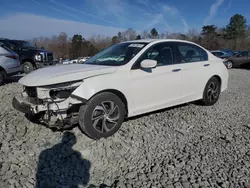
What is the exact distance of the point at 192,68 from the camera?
4.60m

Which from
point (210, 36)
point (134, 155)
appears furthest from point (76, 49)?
point (134, 155)

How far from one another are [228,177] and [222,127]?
64.6 inches

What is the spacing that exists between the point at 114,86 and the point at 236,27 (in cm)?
5089

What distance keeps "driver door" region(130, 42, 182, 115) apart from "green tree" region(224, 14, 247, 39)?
4789 cm

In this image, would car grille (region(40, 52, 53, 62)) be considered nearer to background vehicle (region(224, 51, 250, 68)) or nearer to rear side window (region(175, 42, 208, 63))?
rear side window (region(175, 42, 208, 63))

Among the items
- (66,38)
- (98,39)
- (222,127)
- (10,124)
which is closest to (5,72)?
(10,124)

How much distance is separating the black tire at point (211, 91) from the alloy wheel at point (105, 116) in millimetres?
2552

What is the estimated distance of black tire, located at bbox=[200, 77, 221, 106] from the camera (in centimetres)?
505

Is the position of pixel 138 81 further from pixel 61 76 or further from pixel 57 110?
pixel 57 110

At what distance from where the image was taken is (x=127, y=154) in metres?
3.17

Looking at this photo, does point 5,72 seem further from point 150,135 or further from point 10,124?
point 150,135

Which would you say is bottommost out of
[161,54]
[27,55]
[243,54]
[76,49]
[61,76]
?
[61,76]

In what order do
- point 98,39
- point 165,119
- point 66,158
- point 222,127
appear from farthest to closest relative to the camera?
point 98,39, point 165,119, point 222,127, point 66,158

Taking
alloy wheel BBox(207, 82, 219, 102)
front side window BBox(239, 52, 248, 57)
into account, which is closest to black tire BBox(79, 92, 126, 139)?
alloy wheel BBox(207, 82, 219, 102)
